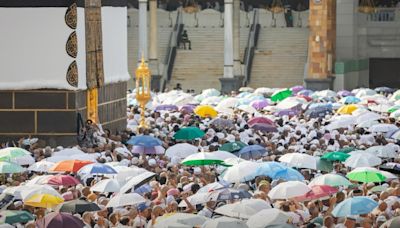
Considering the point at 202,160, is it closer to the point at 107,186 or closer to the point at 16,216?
the point at 107,186

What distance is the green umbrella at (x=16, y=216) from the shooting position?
760 inches

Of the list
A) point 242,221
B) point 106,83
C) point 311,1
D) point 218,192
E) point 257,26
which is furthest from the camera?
point 257,26

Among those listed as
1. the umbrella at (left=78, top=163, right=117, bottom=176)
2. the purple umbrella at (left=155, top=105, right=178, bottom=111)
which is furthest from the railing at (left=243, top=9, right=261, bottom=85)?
the umbrella at (left=78, top=163, right=117, bottom=176)

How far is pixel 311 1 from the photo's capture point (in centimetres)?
5156

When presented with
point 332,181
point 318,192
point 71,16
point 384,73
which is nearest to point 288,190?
point 318,192

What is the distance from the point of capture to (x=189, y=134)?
30.9 m

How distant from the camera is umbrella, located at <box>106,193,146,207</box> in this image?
2078 centimetres

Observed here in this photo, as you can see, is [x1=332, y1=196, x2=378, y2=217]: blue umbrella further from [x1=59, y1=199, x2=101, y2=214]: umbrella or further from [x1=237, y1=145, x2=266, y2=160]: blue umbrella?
[x1=237, y1=145, x2=266, y2=160]: blue umbrella

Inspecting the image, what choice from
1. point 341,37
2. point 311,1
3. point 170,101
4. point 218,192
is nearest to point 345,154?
point 218,192

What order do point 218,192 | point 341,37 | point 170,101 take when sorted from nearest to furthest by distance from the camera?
point 218,192 < point 170,101 < point 341,37

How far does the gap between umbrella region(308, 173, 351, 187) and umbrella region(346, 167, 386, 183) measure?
0.33 m

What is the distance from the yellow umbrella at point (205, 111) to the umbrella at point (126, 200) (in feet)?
54.7

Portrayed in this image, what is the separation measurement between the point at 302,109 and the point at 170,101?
486cm

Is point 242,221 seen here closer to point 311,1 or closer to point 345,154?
point 345,154
